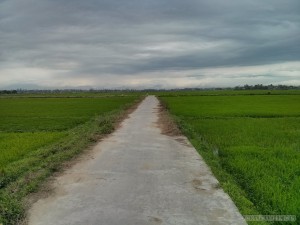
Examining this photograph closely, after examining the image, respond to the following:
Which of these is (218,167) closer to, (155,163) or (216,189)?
(155,163)

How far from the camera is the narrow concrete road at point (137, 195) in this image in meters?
4.38

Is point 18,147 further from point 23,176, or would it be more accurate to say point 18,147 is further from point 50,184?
point 50,184

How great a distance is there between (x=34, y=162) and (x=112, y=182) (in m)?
2.67

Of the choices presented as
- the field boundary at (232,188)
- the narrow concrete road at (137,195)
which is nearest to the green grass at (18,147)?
the narrow concrete road at (137,195)

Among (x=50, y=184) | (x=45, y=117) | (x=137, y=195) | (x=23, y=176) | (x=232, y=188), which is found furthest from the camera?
(x=45, y=117)

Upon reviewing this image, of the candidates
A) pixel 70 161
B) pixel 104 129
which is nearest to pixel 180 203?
pixel 70 161

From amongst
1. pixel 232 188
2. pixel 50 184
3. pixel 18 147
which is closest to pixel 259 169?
pixel 232 188

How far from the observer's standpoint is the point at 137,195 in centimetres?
525

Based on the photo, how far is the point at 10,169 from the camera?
7363 millimetres

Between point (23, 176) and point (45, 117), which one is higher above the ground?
point (23, 176)

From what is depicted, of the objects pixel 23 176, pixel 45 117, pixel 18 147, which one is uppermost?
pixel 23 176

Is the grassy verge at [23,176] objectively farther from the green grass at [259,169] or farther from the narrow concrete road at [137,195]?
the green grass at [259,169]

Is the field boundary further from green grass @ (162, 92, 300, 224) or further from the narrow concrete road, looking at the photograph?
the narrow concrete road

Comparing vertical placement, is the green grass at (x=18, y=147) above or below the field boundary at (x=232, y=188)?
below
